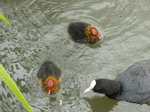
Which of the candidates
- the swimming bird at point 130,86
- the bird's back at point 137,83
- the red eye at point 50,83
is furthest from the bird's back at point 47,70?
the bird's back at point 137,83

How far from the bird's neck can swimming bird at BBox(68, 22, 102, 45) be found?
103 cm

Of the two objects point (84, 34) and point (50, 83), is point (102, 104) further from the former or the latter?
point (84, 34)

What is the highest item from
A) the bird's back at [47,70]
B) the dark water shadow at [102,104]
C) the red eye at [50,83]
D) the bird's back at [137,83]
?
the bird's back at [47,70]

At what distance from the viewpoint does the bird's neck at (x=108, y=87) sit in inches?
153

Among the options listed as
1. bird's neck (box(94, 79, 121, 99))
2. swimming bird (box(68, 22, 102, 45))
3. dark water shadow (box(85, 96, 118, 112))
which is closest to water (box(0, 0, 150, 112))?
dark water shadow (box(85, 96, 118, 112))

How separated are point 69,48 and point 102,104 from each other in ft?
4.00

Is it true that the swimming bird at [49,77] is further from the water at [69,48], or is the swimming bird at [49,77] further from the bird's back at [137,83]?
the bird's back at [137,83]

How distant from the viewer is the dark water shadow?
4.24 m

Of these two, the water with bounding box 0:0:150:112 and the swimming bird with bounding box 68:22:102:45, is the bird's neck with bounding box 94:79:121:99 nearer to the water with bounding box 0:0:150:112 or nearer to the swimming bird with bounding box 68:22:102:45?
the water with bounding box 0:0:150:112

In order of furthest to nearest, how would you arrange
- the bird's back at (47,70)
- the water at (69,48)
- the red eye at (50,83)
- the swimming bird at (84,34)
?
1. the swimming bird at (84,34)
2. the water at (69,48)
3. the bird's back at (47,70)
4. the red eye at (50,83)

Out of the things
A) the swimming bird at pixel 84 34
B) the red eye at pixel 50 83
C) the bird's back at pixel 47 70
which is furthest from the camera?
the swimming bird at pixel 84 34

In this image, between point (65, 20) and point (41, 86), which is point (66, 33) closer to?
point (65, 20)

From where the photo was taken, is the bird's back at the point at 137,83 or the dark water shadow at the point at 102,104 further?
the dark water shadow at the point at 102,104

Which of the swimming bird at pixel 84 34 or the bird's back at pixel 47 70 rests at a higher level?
the swimming bird at pixel 84 34
